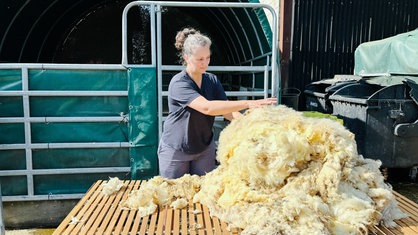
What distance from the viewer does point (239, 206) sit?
221 cm

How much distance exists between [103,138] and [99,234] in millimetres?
2871

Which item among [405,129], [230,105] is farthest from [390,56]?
[230,105]

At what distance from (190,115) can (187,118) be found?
0.12 ft

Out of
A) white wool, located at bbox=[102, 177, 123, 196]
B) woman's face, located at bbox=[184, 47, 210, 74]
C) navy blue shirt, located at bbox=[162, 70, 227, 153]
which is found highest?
woman's face, located at bbox=[184, 47, 210, 74]

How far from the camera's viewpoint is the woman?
2912 mm

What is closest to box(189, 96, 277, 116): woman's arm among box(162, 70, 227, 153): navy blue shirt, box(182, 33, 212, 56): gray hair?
box(162, 70, 227, 153): navy blue shirt

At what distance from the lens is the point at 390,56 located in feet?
22.6

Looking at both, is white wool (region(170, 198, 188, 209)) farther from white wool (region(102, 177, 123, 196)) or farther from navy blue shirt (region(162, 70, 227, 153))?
navy blue shirt (region(162, 70, 227, 153))

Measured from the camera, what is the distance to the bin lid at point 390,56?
253 inches

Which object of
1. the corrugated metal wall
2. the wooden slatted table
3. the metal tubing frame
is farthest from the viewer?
the corrugated metal wall

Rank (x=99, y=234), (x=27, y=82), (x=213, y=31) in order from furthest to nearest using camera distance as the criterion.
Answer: (x=213, y=31)
(x=27, y=82)
(x=99, y=234)

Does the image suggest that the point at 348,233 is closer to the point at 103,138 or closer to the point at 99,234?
the point at 99,234

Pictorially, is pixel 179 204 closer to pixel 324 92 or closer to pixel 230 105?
pixel 230 105

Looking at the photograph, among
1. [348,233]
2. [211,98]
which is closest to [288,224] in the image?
[348,233]
